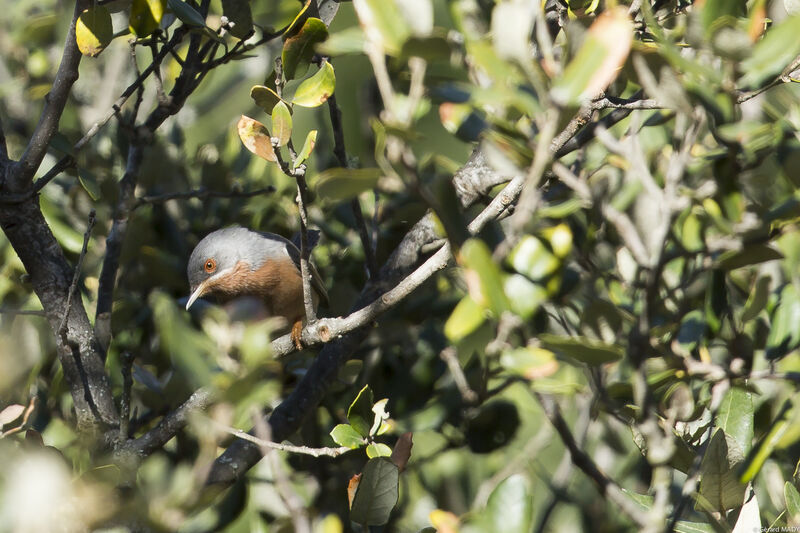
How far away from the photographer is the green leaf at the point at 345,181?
1.61 meters

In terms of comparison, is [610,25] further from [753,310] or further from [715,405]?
[753,310]

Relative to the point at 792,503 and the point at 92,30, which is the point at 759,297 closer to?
the point at 792,503

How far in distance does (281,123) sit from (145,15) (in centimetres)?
76

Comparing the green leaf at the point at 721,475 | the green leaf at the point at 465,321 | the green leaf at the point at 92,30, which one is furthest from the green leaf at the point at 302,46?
the green leaf at the point at 721,475

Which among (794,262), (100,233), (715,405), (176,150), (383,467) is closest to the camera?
(794,262)

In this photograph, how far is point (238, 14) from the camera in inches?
122

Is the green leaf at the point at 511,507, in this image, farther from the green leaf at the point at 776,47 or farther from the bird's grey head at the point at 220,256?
the bird's grey head at the point at 220,256

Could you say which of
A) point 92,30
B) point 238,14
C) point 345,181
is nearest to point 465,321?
point 345,181

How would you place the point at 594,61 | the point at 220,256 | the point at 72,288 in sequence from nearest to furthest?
the point at 594,61 → the point at 72,288 → the point at 220,256

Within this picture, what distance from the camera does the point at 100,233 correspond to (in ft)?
13.6

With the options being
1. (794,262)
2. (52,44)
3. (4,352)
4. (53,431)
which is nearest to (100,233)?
(53,431)

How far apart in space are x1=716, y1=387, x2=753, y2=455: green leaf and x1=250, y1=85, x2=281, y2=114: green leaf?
170cm

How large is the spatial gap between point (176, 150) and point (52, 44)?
1.51 m

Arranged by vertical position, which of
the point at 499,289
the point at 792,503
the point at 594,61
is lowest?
the point at 792,503
